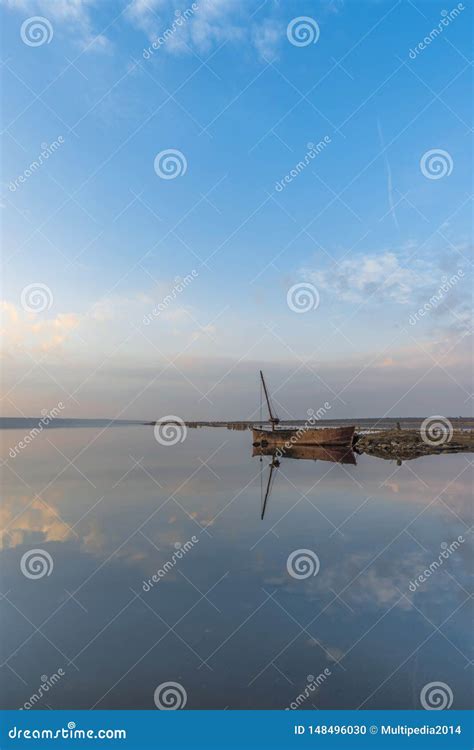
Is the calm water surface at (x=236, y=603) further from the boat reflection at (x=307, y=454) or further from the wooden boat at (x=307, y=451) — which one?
the wooden boat at (x=307, y=451)

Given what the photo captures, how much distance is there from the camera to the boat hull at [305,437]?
184 ft

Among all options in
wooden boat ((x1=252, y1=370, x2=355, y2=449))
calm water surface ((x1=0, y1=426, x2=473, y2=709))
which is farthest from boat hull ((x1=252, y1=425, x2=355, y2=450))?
calm water surface ((x1=0, y1=426, x2=473, y2=709))

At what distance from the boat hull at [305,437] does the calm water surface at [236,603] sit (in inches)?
1300

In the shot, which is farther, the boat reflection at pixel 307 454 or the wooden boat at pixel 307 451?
the wooden boat at pixel 307 451

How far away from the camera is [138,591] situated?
11.7 meters

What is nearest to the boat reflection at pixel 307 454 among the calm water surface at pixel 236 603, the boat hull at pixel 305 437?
the boat hull at pixel 305 437

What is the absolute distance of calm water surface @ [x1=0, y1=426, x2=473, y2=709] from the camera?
7.77 metres

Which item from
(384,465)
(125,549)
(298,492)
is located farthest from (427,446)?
(125,549)

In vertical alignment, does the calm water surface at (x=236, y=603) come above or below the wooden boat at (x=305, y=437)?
below

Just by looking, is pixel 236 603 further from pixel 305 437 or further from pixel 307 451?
pixel 305 437

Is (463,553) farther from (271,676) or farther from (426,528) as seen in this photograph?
(271,676)

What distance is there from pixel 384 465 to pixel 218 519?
2327 centimetres

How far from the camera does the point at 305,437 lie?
6050 centimetres

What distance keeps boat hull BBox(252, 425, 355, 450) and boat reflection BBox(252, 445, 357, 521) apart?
58 cm
